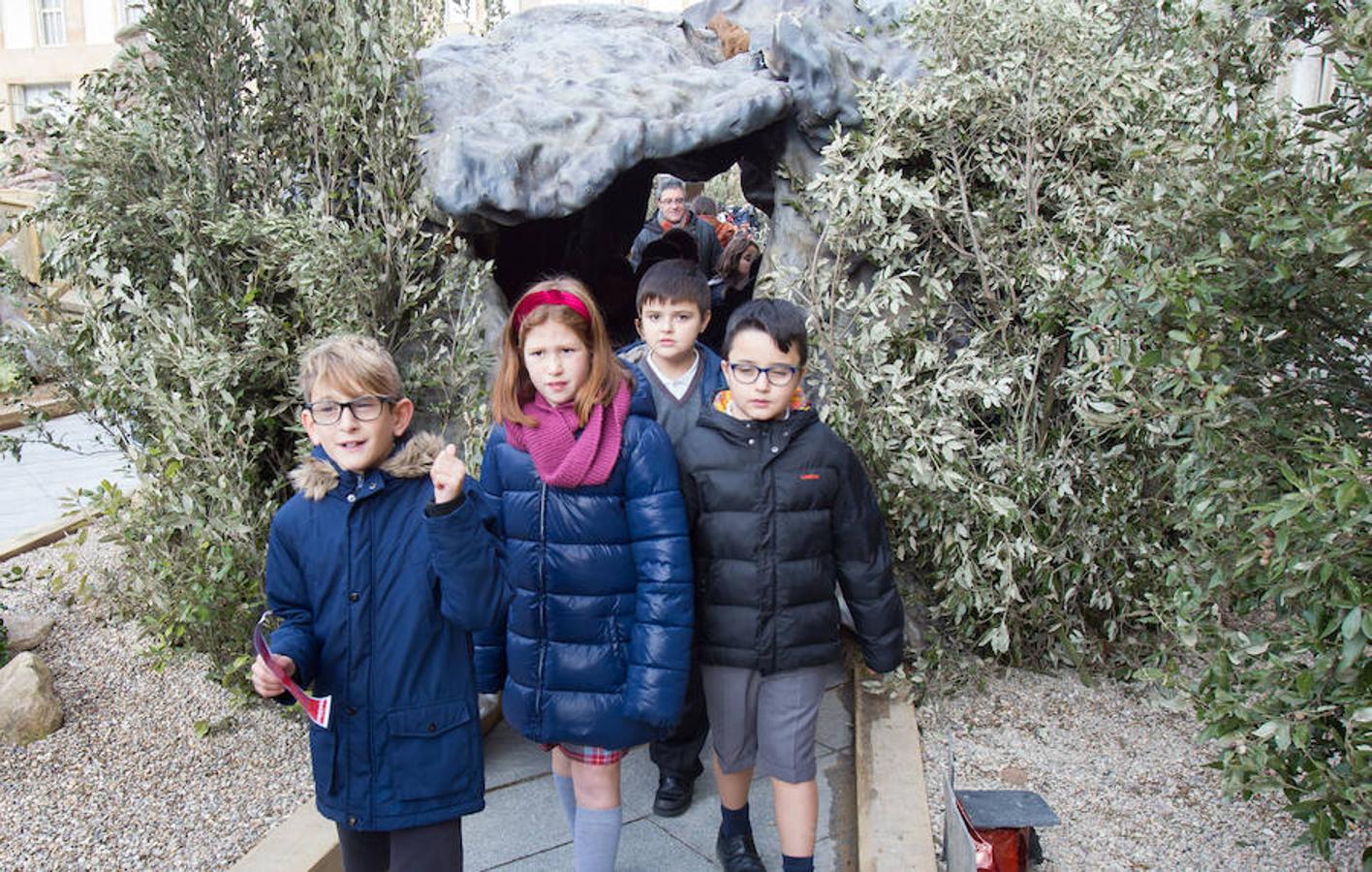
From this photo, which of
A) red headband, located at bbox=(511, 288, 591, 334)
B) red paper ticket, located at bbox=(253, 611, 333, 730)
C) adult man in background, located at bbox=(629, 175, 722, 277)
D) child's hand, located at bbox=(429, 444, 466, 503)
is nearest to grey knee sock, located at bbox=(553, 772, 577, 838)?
red paper ticket, located at bbox=(253, 611, 333, 730)

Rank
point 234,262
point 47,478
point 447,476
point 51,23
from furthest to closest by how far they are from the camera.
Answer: point 51,23, point 47,478, point 234,262, point 447,476

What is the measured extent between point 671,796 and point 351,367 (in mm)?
1809

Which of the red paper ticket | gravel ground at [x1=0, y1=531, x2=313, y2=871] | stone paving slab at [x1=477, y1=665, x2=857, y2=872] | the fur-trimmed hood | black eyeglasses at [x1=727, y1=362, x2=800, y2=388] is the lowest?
stone paving slab at [x1=477, y1=665, x2=857, y2=872]

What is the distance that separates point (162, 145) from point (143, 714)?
1942 mm

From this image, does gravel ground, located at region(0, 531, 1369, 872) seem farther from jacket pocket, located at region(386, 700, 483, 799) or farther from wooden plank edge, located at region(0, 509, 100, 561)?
wooden plank edge, located at region(0, 509, 100, 561)

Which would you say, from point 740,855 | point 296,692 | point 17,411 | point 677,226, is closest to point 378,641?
point 296,692

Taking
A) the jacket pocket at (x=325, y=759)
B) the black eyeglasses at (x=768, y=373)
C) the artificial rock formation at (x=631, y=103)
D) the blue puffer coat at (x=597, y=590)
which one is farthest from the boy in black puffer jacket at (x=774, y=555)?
the artificial rock formation at (x=631, y=103)

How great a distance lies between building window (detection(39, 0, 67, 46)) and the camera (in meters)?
26.8

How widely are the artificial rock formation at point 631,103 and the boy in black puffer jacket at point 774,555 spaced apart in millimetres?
1768

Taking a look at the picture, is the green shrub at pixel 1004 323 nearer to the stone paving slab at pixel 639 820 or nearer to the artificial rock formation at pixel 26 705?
the stone paving slab at pixel 639 820

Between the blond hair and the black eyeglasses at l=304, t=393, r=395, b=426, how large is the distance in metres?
0.02

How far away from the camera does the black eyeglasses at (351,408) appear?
2.31 metres

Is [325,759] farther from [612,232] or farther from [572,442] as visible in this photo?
[612,232]

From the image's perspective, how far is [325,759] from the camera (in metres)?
2.37
